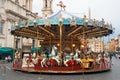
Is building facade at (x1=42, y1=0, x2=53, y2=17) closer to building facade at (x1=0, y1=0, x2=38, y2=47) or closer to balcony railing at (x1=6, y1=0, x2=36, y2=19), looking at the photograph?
balcony railing at (x1=6, y1=0, x2=36, y2=19)

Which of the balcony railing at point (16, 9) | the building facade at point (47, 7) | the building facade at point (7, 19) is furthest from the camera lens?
the building facade at point (47, 7)

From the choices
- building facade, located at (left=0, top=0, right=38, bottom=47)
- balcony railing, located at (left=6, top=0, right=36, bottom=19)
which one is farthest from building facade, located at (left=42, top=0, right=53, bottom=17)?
building facade, located at (left=0, top=0, right=38, bottom=47)

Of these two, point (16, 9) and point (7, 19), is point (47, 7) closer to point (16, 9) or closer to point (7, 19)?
point (16, 9)

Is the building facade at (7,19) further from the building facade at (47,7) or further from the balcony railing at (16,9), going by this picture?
the building facade at (47,7)

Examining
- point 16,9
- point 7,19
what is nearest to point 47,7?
point 16,9

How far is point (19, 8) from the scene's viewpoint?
62.3m

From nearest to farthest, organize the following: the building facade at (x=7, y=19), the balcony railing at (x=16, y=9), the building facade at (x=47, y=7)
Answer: the building facade at (x=7, y=19), the balcony railing at (x=16, y=9), the building facade at (x=47, y=7)

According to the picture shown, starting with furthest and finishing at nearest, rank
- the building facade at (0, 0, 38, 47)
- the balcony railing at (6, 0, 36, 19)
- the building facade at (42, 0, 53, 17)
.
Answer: the building facade at (42, 0, 53, 17)
the balcony railing at (6, 0, 36, 19)
the building facade at (0, 0, 38, 47)

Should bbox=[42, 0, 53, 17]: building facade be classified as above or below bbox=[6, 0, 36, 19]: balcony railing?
above

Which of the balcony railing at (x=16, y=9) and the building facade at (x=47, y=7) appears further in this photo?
the building facade at (x=47, y=7)

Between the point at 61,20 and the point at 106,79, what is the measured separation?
6245 mm

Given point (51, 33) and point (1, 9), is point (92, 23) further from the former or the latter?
point (1, 9)

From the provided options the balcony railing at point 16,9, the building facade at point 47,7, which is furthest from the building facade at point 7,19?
the building facade at point 47,7

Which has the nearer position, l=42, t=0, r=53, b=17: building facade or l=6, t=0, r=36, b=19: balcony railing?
l=6, t=0, r=36, b=19: balcony railing
